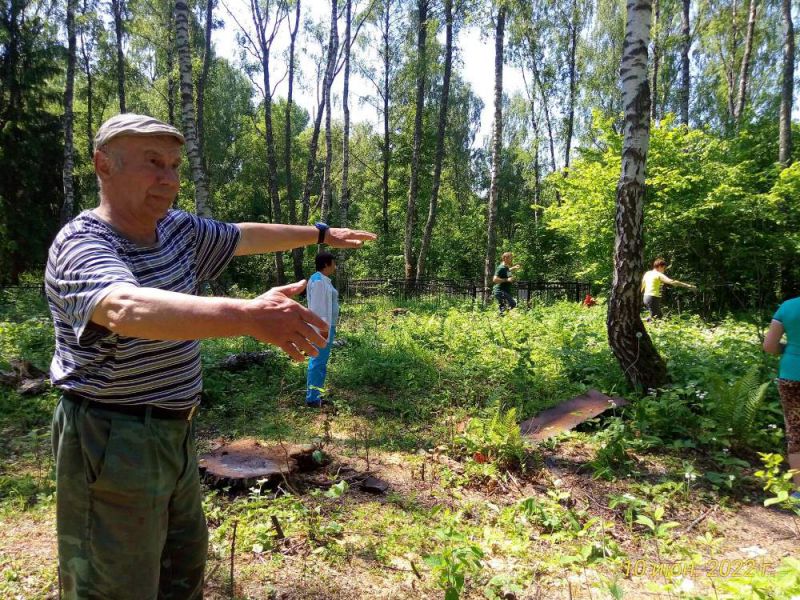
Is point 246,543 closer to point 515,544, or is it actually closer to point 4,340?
point 515,544

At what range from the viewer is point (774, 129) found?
15.5 meters

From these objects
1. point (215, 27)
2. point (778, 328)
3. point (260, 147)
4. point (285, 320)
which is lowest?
point (778, 328)

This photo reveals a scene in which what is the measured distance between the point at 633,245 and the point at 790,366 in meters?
2.28

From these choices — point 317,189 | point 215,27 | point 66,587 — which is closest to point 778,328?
point 66,587

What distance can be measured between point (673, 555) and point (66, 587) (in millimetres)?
3119

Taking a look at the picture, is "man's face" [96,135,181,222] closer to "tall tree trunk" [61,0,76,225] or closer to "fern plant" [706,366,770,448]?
"fern plant" [706,366,770,448]

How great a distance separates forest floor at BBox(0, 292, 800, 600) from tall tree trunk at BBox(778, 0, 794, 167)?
892 cm

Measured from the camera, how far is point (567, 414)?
5090 millimetres

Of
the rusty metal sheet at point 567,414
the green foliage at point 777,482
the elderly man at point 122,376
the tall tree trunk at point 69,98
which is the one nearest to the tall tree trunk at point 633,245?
the rusty metal sheet at point 567,414

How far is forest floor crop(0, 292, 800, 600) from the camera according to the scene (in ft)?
8.82

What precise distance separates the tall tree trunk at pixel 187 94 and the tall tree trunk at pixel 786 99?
14356 millimetres

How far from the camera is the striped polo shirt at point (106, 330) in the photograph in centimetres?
134

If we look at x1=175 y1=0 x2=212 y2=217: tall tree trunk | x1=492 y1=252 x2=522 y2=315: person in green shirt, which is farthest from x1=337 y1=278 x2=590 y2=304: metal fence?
x1=175 y1=0 x2=212 y2=217: tall tree trunk
